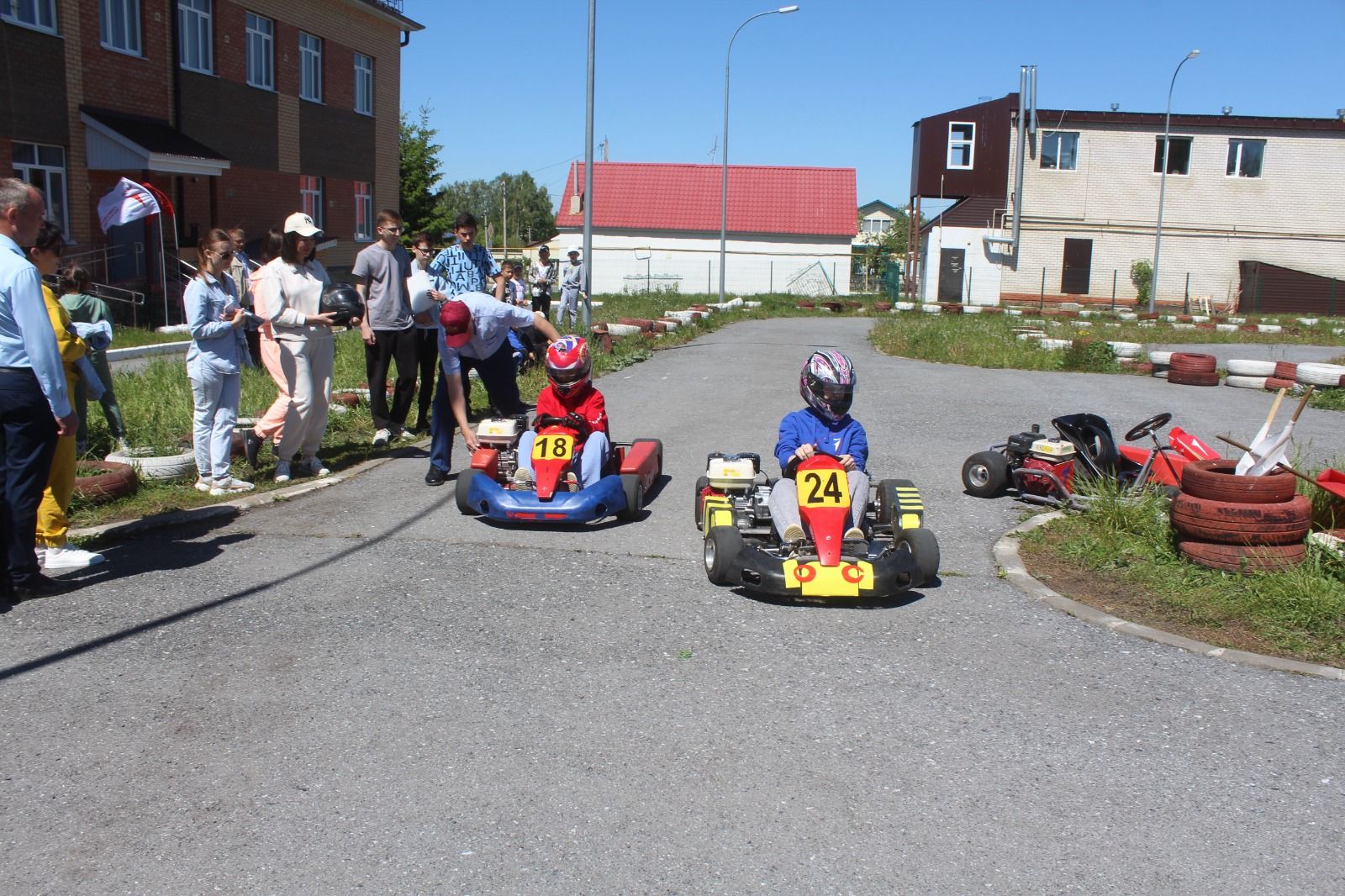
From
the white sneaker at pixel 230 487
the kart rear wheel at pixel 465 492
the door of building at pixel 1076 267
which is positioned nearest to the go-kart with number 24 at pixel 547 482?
the kart rear wheel at pixel 465 492

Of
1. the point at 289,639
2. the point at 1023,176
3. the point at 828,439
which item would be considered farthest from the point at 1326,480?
the point at 1023,176

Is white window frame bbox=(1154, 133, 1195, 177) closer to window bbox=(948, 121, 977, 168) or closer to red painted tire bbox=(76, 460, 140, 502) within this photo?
window bbox=(948, 121, 977, 168)

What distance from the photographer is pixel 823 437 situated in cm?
678

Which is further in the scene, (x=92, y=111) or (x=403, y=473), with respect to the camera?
(x=92, y=111)

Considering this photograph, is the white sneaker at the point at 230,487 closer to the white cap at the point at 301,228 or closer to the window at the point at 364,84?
the white cap at the point at 301,228

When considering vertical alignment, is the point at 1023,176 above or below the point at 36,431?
above

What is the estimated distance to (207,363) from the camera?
7410 mm

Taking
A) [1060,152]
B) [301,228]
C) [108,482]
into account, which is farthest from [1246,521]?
[1060,152]

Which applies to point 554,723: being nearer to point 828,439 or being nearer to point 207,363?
point 828,439

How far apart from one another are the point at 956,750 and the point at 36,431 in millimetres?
4428

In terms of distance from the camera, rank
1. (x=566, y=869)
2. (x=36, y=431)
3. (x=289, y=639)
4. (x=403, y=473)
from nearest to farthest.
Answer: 1. (x=566, y=869)
2. (x=289, y=639)
3. (x=36, y=431)
4. (x=403, y=473)

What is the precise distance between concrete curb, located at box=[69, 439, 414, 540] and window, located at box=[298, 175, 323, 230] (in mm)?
20517

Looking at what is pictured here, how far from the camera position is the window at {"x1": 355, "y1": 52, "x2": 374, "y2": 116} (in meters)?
29.8

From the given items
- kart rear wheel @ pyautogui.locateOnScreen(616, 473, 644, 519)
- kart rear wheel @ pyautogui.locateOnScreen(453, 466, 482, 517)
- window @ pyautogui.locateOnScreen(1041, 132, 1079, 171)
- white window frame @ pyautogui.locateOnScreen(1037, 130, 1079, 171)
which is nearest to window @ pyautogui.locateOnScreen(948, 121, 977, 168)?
white window frame @ pyautogui.locateOnScreen(1037, 130, 1079, 171)
